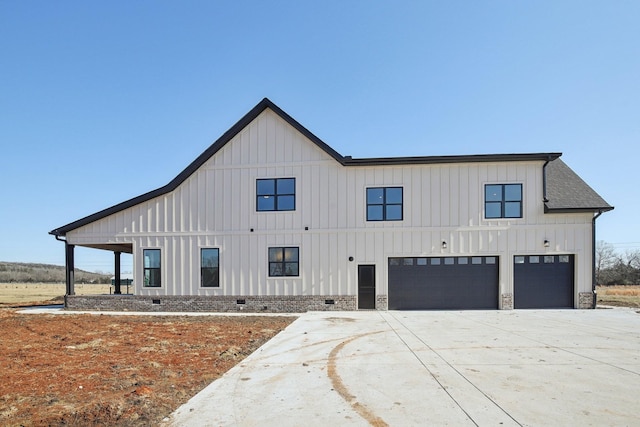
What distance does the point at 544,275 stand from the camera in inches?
630

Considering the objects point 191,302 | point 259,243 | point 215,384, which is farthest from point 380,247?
point 215,384

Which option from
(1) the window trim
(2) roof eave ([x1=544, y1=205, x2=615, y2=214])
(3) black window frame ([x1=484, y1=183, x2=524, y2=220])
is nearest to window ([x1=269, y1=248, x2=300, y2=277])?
(1) the window trim

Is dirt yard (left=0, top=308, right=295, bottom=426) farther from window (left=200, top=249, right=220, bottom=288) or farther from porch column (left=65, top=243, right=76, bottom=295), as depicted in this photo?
porch column (left=65, top=243, right=76, bottom=295)

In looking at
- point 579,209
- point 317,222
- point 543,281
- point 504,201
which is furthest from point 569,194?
point 317,222

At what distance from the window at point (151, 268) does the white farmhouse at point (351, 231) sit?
0.15 feet

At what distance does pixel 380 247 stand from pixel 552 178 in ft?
29.7

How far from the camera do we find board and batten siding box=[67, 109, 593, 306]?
1588 centimetres

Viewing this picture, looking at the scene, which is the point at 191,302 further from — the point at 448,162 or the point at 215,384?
the point at 448,162

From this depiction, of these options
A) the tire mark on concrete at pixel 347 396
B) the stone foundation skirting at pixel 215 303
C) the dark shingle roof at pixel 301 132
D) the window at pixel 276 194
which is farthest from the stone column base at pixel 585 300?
the tire mark on concrete at pixel 347 396

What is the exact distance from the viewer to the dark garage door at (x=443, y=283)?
634 inches

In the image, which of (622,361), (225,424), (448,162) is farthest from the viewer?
(448,162)

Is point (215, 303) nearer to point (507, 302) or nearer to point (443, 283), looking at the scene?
point (443, 283)

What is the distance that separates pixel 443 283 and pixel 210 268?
1046 centimetres

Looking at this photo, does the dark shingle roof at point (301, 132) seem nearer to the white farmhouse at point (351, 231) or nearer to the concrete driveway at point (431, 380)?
the white farmhouse at point (351, 231)
